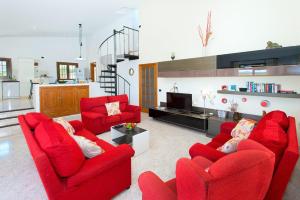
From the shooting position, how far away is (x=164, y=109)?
5.36 m

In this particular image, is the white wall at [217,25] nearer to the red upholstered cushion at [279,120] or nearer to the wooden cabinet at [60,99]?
the red upholstered cushion at [279,120]

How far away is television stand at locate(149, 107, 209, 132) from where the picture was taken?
4.31m

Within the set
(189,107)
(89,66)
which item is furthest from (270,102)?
(89,66)

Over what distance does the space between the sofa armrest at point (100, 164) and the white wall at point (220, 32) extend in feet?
11.0

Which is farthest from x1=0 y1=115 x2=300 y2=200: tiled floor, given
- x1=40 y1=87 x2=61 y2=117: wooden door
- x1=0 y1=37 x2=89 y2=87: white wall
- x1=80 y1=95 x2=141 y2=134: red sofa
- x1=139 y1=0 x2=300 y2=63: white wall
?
x1=0 y1=37 x2=89 y2=87: white wall

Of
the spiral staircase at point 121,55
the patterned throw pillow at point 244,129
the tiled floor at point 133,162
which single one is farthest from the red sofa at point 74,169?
the spiral staircase at point 121,55

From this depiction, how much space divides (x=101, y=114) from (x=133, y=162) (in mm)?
1893

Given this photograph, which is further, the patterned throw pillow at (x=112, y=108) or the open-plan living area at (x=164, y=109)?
the patterned throw pillow at (x=112, y=108)

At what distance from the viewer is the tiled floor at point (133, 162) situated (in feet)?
6.86

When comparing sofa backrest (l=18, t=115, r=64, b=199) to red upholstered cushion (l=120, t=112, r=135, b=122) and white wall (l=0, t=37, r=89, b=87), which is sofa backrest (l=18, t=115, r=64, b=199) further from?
white wall (l=0, t=37, r=89, b=87)

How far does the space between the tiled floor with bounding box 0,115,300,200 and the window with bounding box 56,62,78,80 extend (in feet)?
22.7

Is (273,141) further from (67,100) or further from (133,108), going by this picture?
(67,100)

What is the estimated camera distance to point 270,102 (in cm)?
369

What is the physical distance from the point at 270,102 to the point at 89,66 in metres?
10.1
